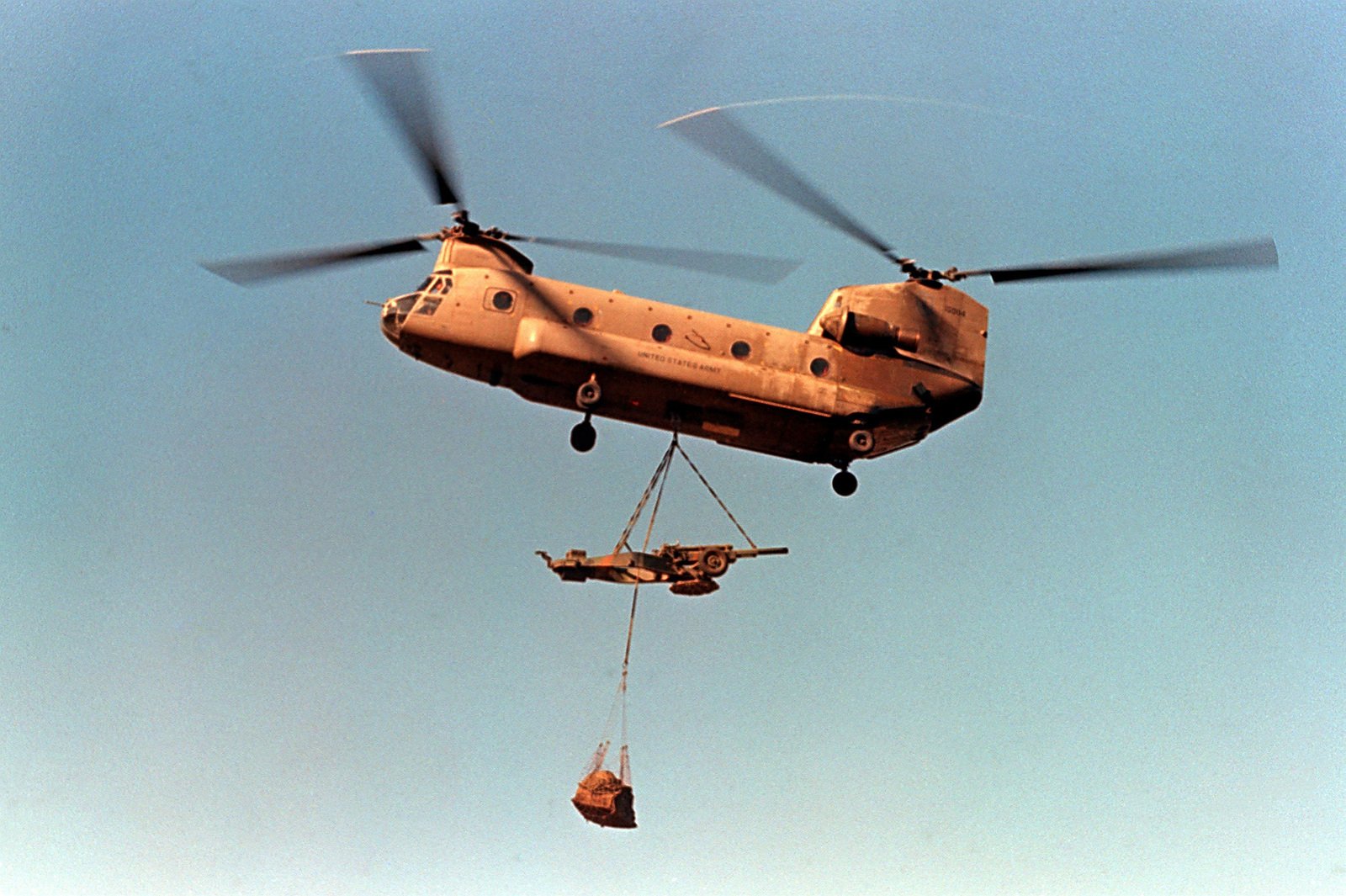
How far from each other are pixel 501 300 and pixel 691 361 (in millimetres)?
3162

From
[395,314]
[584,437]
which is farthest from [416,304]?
[584,437]

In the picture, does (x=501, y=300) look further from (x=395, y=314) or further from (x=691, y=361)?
(x=691, y=361)

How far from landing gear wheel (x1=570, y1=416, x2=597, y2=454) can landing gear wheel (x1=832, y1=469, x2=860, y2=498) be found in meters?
4.00

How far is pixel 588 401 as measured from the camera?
1880 cm

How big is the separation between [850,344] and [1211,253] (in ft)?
17.7

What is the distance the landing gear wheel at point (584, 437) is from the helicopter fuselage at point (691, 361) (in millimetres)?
341

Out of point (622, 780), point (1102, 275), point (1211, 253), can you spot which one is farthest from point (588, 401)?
point (1211, 253)

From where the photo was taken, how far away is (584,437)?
19.4 m

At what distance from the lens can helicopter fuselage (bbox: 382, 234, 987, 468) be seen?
18.9 meters

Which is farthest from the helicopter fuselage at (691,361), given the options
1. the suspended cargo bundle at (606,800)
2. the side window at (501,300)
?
the suspended cargo bundle at (606,800)

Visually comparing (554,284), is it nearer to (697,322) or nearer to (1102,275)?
(697,322)

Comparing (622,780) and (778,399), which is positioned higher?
(778,399)

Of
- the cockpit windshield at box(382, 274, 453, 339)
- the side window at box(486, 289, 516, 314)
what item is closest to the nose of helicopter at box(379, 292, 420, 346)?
the cockpit windshield at box(382, 274, 453, 339)

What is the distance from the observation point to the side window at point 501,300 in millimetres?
19234
